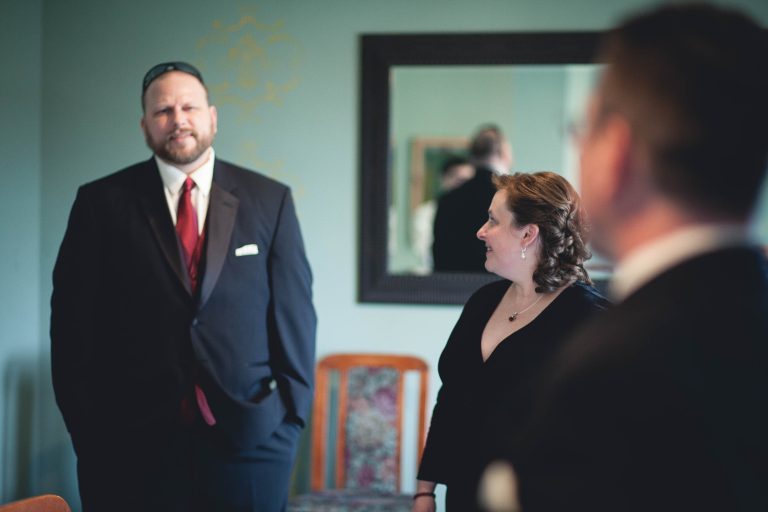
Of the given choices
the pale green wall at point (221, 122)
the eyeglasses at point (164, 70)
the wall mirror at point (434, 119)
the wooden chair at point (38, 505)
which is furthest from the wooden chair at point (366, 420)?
the wooden chair at point (38, 505)

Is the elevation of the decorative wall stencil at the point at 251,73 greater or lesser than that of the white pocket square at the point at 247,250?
greater

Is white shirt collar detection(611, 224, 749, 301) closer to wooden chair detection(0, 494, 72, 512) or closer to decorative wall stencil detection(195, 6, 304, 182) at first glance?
wooden chair detection(0, 494, 72, 512)

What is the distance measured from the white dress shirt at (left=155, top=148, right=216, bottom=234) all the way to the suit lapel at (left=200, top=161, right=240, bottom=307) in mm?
29

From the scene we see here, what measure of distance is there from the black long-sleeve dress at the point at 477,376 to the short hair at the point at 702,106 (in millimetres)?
1092

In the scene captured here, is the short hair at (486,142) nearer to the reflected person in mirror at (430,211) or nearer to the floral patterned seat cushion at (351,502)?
the reflected person in mirror at (430,211)

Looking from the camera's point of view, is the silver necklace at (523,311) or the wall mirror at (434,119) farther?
the wall mirror at (434,119)

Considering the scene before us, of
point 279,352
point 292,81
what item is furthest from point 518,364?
point 292,81

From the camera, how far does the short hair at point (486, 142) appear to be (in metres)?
3.18

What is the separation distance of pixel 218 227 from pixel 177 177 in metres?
0.20

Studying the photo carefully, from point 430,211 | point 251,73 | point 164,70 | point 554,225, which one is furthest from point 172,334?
point 251,73

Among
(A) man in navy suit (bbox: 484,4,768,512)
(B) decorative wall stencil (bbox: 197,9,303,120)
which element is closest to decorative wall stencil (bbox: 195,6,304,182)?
(B) decorative wall stencil (bbox: 197,9,303,120)

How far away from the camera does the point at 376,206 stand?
3266mm

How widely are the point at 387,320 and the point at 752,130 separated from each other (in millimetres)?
2699

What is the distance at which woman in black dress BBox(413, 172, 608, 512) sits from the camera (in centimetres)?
180
